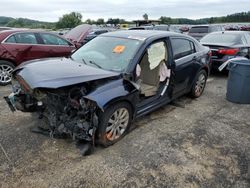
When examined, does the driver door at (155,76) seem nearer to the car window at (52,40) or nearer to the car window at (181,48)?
the car window at (181,48)

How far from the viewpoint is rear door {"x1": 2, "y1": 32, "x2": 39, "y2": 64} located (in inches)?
275

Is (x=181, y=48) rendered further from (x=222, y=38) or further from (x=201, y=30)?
(x=201, y=30)

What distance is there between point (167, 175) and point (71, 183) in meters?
1.16

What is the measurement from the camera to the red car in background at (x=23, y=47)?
692cm

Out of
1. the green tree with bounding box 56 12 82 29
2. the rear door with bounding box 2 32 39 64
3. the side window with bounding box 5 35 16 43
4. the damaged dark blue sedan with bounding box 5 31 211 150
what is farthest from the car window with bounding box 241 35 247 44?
the green tree with bounding box 56 12 82 29

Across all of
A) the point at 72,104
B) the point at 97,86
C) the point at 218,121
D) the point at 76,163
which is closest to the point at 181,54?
the point at 218,121

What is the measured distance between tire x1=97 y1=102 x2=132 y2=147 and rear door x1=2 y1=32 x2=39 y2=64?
14.6ft

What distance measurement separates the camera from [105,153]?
3.65 meters

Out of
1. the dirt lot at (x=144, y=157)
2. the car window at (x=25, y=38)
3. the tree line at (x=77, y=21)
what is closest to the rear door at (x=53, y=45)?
the car window at (x=25, y=38)

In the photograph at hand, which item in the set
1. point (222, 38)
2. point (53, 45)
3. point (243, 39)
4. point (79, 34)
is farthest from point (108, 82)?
point (79, 34)

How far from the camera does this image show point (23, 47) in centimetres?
714

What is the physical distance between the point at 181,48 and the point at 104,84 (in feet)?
7.52

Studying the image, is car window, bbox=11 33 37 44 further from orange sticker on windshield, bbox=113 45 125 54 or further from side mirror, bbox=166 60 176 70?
side mirror, bbox=166 60 176 70

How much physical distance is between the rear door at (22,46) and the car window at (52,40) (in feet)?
0.96
